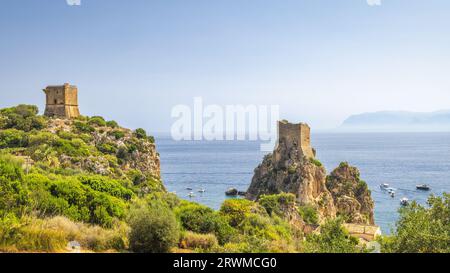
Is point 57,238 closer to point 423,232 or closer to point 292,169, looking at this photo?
point 423,232

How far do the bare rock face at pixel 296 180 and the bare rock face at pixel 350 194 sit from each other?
10.2 feet

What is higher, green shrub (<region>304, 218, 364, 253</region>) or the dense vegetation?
the dense vegetation

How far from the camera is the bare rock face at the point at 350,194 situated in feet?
166

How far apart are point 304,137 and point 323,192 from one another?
7.10 meters

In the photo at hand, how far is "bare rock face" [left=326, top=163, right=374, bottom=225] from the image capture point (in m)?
50.6

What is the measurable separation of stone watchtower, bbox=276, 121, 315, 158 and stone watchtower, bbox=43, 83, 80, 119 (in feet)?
81.0

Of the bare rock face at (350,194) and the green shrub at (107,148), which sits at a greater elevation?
the green shrub at (107,148)

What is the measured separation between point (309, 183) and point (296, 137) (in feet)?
22.5

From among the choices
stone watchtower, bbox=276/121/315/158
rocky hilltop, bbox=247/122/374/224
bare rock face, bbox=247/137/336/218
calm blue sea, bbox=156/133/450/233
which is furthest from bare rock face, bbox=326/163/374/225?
stone watchtower, bbox=276/121/315/158

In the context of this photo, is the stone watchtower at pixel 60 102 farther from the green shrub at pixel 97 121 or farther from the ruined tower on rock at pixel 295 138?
the ruined tower on rock at pixel 295 138

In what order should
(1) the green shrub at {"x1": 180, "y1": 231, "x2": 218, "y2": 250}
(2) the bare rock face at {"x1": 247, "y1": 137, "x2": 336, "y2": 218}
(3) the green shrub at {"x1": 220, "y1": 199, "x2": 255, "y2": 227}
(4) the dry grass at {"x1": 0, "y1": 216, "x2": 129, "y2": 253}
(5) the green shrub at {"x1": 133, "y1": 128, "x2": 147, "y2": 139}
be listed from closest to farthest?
(4) the dry grass at {"x1": 0, "y1": 216, "x2": 129, "y2": 253}
(1) the green shrub at {"x1": 180, "y1": 231, "x2": 218, "y2": 250}
(3) the green shrub at {"x1": 220, "y1": 199, "x2": 255, "y2": 227}
(5) the green shrub at {"x1": 133, "y1": 128, "x2": 147, "y2": 139}
(2) the bare rock face at {"x1": 247, "y1": 137, "x2": 336, "y2": 218}

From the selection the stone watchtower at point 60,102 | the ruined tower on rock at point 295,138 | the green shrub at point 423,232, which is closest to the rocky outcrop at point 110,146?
the stone watchtower at point 60,102

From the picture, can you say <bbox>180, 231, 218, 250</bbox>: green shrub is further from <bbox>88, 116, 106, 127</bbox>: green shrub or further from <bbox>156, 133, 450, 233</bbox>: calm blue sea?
<bbox>156, 133, 450, 233</bbox>: calm blue sea

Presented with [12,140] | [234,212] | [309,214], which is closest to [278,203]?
[309,214]
